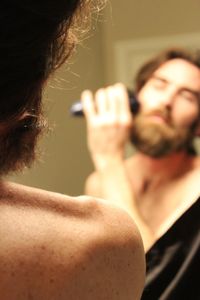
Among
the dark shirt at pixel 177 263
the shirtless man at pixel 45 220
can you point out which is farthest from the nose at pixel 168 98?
the shirtless man at pixel 45 220

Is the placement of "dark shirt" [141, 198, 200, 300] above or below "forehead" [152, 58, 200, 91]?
below

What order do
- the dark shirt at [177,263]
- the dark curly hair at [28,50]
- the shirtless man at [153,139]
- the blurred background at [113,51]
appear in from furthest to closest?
the blurred background at [113,51] → the shirtless man at [153,139] → the dark shirt at [177,263] → the dark curly hair at [28,50]

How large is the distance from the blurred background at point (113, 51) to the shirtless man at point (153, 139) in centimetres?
26

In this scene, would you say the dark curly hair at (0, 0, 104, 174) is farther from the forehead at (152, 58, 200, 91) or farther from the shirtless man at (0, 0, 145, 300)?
the forehead at (152, 58, 200, 91)

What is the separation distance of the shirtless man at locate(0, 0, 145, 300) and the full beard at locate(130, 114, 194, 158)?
0.79 m

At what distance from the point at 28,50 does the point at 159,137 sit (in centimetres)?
92

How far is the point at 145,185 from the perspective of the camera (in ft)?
4.52

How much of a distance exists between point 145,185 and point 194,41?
63cm

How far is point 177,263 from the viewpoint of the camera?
31.1 inches

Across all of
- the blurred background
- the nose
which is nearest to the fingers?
the nose

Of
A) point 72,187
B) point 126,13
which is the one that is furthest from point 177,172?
point 126,13

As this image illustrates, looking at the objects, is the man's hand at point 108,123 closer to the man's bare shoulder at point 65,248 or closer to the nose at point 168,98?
the nose at point 168,98

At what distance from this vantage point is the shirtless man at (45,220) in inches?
15.1

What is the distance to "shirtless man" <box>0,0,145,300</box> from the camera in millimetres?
385
